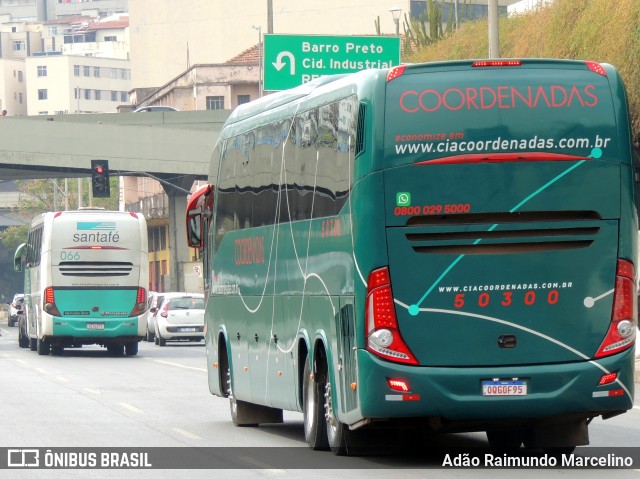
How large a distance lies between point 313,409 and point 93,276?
2577 centimetres

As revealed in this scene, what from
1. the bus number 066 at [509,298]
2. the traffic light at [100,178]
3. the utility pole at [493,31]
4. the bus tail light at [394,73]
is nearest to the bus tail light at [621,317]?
the bus number 066 at [509,298]

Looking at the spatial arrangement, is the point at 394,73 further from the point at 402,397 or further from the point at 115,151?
the point at 115,151

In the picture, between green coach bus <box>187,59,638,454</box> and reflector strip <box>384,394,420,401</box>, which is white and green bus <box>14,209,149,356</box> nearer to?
green coach bus <box>187,59,638,454</box>

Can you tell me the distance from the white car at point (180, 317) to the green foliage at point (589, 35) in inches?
492

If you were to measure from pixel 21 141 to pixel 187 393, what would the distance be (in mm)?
Answer: 42166

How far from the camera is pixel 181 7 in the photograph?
11350 centimetres

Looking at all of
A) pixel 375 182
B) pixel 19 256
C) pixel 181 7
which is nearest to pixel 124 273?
pixel 19 256

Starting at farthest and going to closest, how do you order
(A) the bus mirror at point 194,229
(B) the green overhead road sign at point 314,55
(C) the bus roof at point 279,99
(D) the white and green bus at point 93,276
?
(D) the white and green bus at point 93,276 < (B) the green overhead road sign at point 314,55 < (A) the bus mirror at point 194,229 < (C) the bus roof at point 279,99

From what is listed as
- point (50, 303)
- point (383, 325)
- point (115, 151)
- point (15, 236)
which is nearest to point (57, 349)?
point (50, 303)

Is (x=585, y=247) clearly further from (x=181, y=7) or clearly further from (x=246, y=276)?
(x=181, y=7)

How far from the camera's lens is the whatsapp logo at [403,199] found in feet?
44.0

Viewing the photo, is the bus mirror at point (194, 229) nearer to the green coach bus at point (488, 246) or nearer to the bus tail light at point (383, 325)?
the green coach bus at point (488, 246)

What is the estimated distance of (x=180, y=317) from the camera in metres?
49.5

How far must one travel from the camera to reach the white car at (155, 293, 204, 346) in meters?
49.3
